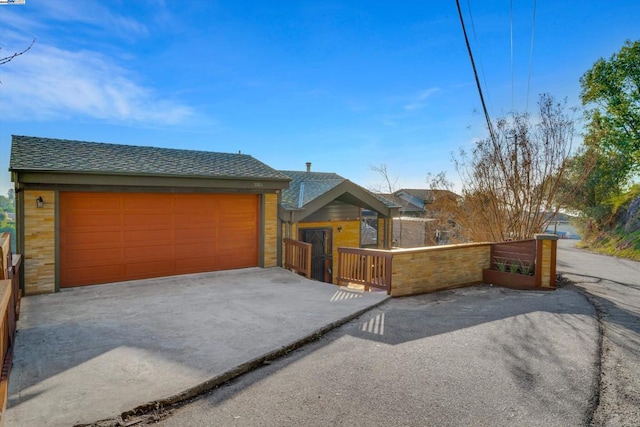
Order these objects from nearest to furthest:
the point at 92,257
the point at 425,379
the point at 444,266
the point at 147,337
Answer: the point at 425,379 → the point at 147,337 → the point at 92,257 → the point at 444,266

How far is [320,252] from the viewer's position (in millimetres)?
11469

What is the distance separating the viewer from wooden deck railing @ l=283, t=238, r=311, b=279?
8788 millimetres

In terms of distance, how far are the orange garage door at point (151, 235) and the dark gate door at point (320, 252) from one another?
224 cm

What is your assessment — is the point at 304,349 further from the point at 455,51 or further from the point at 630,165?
the point at 630,165

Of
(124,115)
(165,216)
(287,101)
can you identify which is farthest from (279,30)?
(165,216)

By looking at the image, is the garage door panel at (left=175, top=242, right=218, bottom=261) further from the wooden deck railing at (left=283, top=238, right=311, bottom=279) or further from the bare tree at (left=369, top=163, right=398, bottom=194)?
the bare tree at (left=369, top=163, right=398, bottom=194)

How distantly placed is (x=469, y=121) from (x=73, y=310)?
1195cm

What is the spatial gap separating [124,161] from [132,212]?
118cm

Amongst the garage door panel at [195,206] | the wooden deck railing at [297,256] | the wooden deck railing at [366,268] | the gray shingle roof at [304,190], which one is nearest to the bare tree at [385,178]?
the gray shingle roof at [304,190]

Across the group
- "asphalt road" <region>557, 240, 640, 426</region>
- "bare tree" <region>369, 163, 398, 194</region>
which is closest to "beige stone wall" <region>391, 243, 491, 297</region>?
"asphalt road" <region>557, 240, 640, 426</region>

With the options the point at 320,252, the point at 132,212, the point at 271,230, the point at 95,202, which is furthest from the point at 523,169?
the point at 95,202

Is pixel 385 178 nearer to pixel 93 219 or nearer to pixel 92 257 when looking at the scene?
pixel 93 219

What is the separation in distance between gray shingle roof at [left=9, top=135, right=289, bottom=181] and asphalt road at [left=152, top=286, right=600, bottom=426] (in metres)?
5.25

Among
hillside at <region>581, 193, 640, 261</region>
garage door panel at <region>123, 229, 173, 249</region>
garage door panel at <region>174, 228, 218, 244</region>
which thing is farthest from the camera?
hillside at <region>581, 193, 640, 261</region>
